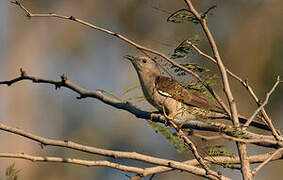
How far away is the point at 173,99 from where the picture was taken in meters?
4.00

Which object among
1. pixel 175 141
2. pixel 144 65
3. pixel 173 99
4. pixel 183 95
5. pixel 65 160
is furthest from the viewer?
pixel 144 65

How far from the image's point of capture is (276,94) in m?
11.2

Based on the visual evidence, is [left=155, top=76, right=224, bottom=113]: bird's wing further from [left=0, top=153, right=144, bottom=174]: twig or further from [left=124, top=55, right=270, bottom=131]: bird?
[left=0, top=153, right=144, bottom=174]: twig

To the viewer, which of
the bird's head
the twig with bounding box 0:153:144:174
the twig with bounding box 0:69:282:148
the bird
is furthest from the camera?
the bird's head

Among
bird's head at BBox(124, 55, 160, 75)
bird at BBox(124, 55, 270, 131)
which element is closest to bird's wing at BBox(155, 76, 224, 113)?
bird at BBox(124, 55, 270, 131)

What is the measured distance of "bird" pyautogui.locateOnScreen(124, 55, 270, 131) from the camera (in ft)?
8.37

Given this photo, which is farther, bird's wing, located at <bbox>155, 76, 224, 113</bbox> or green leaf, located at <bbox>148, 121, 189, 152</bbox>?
bird's wing, located at <bbox>155, 76, 224, 113</bbox>

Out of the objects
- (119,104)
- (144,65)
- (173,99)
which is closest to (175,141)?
(119,104)

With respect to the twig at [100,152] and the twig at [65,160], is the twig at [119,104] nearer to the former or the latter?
the twig at [100,152]

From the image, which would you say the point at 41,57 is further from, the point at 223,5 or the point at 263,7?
the point at 263,7

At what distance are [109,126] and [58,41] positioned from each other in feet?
11.8

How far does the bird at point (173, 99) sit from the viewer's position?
2551 millimetres

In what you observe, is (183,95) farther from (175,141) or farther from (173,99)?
(173,99)

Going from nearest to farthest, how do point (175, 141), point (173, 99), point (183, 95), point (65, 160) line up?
point (65, 160)
point (175, 141)
point (183, 95)
point (173, 99)
